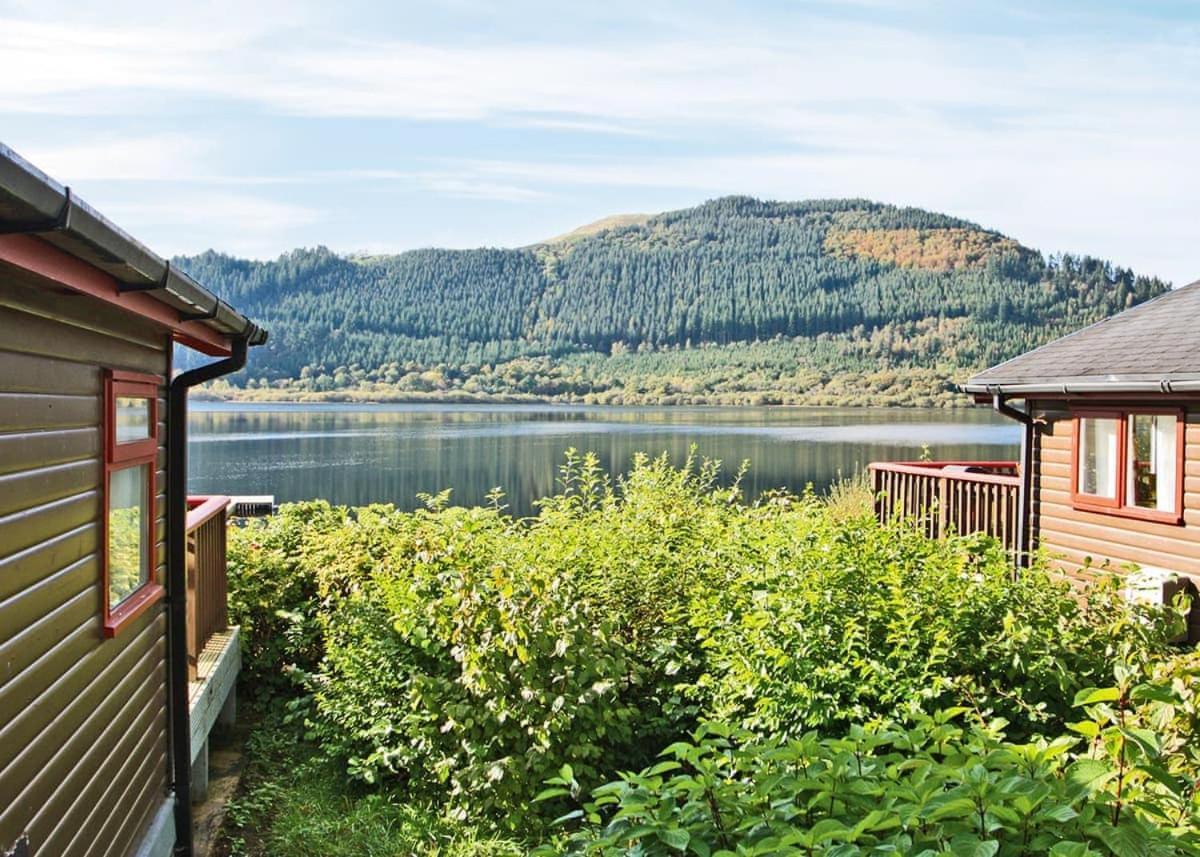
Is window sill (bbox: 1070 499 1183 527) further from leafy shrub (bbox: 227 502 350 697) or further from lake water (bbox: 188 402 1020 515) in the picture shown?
lake water (bbox: 188 402 1020 515)

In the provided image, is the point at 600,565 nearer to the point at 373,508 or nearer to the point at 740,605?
the point at 740,605

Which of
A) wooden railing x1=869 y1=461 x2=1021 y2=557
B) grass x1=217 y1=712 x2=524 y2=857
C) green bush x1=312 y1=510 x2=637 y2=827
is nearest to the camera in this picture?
grass x1=217 y1=712 x2=524 y2=857

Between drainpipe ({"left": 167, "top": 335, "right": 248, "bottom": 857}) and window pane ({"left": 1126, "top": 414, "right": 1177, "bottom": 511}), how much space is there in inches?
314

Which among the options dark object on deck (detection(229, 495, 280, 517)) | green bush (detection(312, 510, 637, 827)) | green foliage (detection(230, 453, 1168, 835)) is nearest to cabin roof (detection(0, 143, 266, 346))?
green bush (detection(312, 510, 637, 827))

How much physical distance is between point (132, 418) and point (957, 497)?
32.1 feet

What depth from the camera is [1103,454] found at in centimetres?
1014

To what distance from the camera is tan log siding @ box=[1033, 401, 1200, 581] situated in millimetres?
9023

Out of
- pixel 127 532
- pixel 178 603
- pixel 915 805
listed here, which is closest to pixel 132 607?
pixel 127 532

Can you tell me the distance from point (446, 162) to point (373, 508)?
14370 cm

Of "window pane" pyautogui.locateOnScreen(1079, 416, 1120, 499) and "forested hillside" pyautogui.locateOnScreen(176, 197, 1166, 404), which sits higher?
"forested hillside" pyautogui.locateOnScreen(176, 197, 1166, 404)

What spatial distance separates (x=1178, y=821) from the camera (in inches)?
106

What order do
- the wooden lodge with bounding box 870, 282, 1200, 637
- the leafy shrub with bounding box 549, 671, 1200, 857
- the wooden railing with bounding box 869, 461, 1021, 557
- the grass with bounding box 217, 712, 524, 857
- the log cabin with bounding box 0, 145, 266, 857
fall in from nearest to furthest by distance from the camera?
the leafy shrub with bounding box 549, 671, 1200, 857 → the log cabin with bounding box 0, 145, 266, 857 → the grass with bounding box 217, 712, 524, 857 → the wooden lodge with bounding box 870, 282, 1200, 637 → the wooden railing with bounding box 869, 461, 1021, 557

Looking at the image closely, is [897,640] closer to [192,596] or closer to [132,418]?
[132,418]

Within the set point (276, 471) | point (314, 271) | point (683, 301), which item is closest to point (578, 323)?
point (683, 301)
